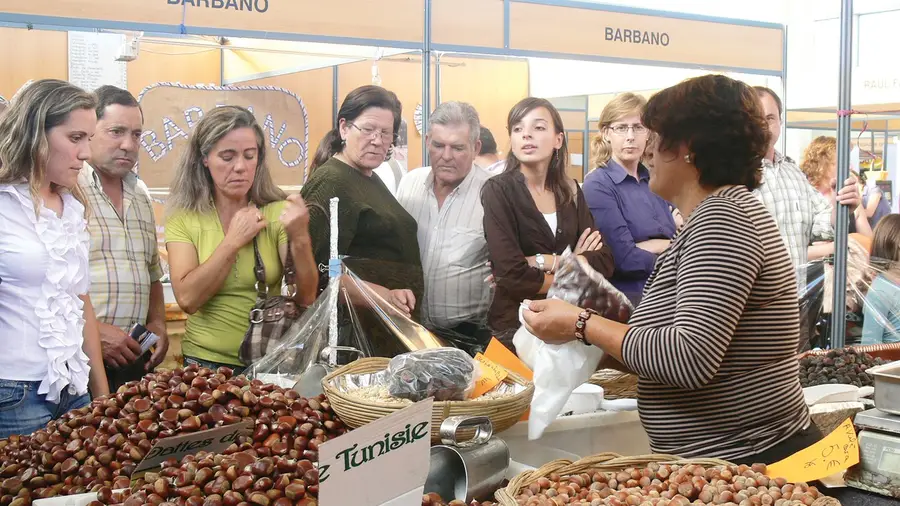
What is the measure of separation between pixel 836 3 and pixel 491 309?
631cm

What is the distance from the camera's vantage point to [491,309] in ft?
10.4

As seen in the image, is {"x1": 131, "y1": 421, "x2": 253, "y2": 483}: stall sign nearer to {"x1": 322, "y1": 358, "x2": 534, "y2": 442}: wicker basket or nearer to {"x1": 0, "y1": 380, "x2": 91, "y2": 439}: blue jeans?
{"x1": 322, "y1": 358, "x2": 534, "y2": 442}: wicker basket

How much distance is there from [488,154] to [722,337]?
1960mm

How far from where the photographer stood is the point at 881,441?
163 cm

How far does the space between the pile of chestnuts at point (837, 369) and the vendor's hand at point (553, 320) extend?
116 cm

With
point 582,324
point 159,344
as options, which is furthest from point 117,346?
point 582,324

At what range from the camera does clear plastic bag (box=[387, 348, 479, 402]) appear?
1.80 m

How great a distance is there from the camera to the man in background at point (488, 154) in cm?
341

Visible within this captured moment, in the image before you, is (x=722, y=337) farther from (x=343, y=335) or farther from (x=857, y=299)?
(x=857, y=299)

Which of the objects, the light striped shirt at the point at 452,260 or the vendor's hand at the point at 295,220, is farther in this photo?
the light striped shirt at the point at 452,260

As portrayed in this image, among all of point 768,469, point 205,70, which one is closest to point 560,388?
point 768,469

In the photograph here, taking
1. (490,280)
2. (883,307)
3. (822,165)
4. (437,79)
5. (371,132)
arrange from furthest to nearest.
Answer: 1. (822,165)
2. (883,307)
3. (437,79)
4. (490,280)
5. (371,132)

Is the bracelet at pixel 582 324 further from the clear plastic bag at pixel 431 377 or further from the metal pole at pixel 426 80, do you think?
the metal pole at pixel 426 80

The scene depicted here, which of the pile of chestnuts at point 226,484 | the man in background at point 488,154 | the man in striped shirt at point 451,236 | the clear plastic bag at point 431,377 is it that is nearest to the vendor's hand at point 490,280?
the man in striped shirt at point 451,236
